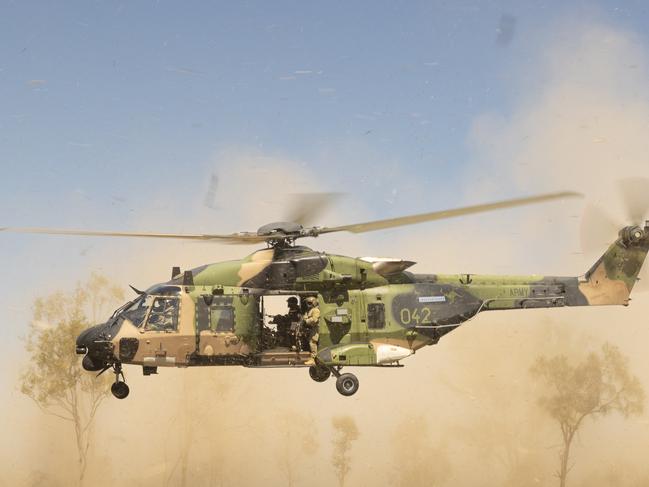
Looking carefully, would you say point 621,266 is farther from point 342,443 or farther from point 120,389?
point 342,443

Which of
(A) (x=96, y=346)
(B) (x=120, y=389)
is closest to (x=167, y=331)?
(A) (x=96, y=346)

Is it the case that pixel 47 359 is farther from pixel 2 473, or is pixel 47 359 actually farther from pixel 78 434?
pixel 2 473

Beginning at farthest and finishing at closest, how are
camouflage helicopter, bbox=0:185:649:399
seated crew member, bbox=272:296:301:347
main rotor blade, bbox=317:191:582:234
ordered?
seated crew member, bbox=272:296:301:347 → camouflage helicopter, bbox=0:185:649:399 → main rotor blade, bbox=317:191:582:234

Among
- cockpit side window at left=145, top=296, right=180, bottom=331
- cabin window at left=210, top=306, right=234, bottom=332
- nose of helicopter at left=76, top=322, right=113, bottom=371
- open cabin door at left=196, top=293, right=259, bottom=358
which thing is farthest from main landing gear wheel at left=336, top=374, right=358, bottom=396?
nose of helicopter at left=76, top=322, right=113, bottom=371

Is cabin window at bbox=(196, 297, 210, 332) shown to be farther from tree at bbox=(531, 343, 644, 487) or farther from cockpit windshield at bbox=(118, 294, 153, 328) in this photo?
tree at bbox=(531, 343, 644, 487)

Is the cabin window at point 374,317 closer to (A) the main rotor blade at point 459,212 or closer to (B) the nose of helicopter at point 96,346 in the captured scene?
(A) the main rotor blade at point 459,212

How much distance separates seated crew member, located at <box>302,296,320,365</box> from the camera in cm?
1931

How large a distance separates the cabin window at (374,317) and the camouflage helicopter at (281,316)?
0.9 inches

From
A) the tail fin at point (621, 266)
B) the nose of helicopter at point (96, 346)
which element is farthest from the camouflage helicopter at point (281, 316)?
the tail fin at point (621, 266)

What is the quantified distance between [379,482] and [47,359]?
2325 cm

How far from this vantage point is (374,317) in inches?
778

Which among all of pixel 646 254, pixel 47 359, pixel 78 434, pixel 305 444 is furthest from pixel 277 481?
pixel 646 254

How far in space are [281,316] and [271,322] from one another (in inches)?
10.9

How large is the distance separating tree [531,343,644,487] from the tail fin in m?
22.7
